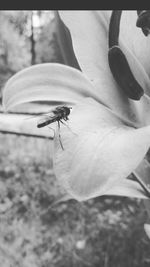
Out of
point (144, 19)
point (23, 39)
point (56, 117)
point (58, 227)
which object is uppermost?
point (144, 19)

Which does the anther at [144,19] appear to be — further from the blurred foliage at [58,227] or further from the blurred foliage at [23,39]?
the blurred foliage at [23,39]

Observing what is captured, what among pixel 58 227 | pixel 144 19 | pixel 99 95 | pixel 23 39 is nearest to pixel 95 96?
pixel 99 95

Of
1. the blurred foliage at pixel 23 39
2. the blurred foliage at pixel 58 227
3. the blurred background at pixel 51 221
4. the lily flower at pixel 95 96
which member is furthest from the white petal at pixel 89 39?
the blurred foliage at pixel 23 39

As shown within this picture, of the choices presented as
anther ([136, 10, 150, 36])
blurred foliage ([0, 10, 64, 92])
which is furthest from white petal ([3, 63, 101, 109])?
blurred foliage ([0, 10, 64, 92])

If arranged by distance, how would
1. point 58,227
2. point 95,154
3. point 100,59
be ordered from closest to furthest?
point 95,154 < point 100,59 < point 58,227

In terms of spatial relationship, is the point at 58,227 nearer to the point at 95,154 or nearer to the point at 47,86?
the point at 47,86

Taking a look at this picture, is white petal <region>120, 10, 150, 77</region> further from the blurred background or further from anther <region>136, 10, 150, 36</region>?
the blurred background

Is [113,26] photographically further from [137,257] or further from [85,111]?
[137,257]

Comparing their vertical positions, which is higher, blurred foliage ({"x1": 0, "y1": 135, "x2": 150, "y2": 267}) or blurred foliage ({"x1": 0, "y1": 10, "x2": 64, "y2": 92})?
blurred foliage ({"x1": 0, "y1": 10, "x2": 64, "y2": 92})

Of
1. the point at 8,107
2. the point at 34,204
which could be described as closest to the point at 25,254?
the point at 34,204
